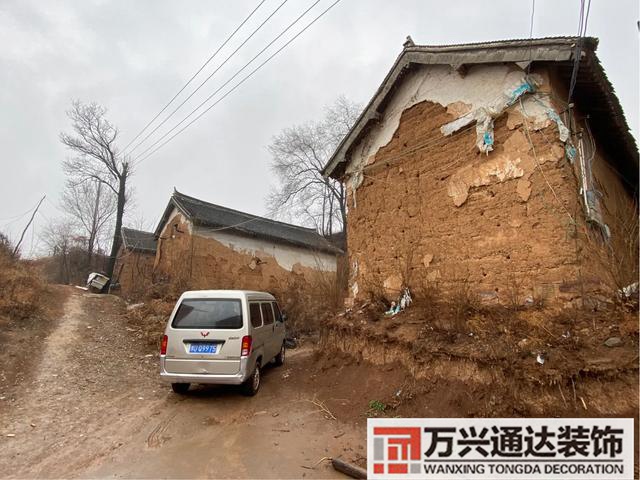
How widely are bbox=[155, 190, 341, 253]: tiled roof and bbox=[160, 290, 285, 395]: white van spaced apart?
37.8 ft

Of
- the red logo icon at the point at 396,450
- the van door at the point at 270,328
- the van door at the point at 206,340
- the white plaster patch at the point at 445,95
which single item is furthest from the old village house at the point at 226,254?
the red logo icon at the point at 396,450

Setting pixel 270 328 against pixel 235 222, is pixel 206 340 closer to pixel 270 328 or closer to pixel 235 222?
pixel 270 328

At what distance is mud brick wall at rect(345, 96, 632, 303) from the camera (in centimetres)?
554

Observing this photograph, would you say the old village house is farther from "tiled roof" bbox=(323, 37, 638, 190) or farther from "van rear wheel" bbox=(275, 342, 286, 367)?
"tiled roof" bbox=(323, 37, 638, 190)

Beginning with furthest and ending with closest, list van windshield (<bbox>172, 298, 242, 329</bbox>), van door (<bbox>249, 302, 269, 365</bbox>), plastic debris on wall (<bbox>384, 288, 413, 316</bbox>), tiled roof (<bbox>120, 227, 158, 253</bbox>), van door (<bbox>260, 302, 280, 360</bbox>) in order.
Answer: tiled roof (<bbox>120, 227, 158, 253</bbox>) → van door (<bbox>260, 302, 280, 360</bbox>) → plastic debris on wall (<bbox>384, 288, 413, 316</bbox>) → van door (<bbox>249, 302, 269, 365</bbox>) → van windshield (<bbox>172, 298, 242, 329</bbox>)

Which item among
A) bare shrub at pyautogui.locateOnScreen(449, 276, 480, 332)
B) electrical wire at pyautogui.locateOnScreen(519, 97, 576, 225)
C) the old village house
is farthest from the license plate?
the old village house

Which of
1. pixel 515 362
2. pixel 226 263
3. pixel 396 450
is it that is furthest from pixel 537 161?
pixel 226 263

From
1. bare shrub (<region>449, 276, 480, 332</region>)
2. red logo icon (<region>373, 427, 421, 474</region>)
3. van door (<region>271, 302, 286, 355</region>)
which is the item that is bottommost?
red logo icon (<region>373, 427, 421, 474</region>)

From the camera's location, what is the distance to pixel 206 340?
6.51 m

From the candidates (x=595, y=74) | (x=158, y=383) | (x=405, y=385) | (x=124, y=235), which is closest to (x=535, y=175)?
(x=595, y=74)

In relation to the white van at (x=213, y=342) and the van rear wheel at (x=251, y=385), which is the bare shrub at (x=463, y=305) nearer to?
the white van at (x=213, y=342)

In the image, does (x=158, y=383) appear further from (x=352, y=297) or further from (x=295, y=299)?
(x=295, y=299)

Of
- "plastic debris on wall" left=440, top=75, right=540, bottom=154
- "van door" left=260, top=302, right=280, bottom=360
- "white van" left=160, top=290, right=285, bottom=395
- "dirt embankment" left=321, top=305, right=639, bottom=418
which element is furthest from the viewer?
"van door" left=260, top=302, right=280, bottom=360

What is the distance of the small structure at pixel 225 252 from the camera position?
17656mm
